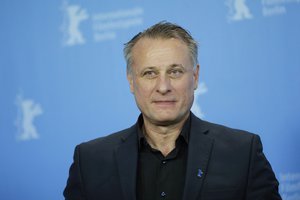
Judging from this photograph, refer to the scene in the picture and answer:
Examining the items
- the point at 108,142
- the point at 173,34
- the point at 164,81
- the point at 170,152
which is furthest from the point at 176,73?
the point at 108,142

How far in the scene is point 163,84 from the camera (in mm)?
1856

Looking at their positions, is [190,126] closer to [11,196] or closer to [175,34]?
[175,34]

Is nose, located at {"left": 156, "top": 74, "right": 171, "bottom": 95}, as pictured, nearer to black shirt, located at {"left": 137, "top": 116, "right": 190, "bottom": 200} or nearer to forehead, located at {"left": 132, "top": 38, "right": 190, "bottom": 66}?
forehead, located at {"left": 132, "top": 38, "right": 190, "bottom": 66}

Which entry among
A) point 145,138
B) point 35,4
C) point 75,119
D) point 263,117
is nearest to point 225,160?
point 145,138

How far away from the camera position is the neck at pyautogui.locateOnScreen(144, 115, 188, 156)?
1.97m

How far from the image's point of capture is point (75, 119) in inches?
107

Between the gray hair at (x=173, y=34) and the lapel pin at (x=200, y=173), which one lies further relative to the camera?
the gray hair at (x=173, y=34)

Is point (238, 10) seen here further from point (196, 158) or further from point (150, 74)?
point (196, 158)

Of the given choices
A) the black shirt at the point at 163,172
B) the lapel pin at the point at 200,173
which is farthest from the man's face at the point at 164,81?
the lapel pin at the point at 200,173

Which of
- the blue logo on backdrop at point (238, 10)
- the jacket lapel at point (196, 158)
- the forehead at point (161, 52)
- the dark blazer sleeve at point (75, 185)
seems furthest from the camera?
the blue logo on backdrop at point (238, 10)

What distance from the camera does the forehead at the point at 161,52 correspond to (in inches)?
75.0

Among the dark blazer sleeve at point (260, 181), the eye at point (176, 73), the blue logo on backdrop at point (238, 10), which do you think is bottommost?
the dark blazer sleeve at point (260, 181)

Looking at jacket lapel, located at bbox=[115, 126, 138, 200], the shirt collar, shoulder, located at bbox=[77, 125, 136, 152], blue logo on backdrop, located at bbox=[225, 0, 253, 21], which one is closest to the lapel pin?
the shirt collar

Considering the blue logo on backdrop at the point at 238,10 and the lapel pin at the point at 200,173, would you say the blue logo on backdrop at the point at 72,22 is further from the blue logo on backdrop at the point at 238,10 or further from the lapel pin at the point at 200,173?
the lapel pin at the point at 200,173
